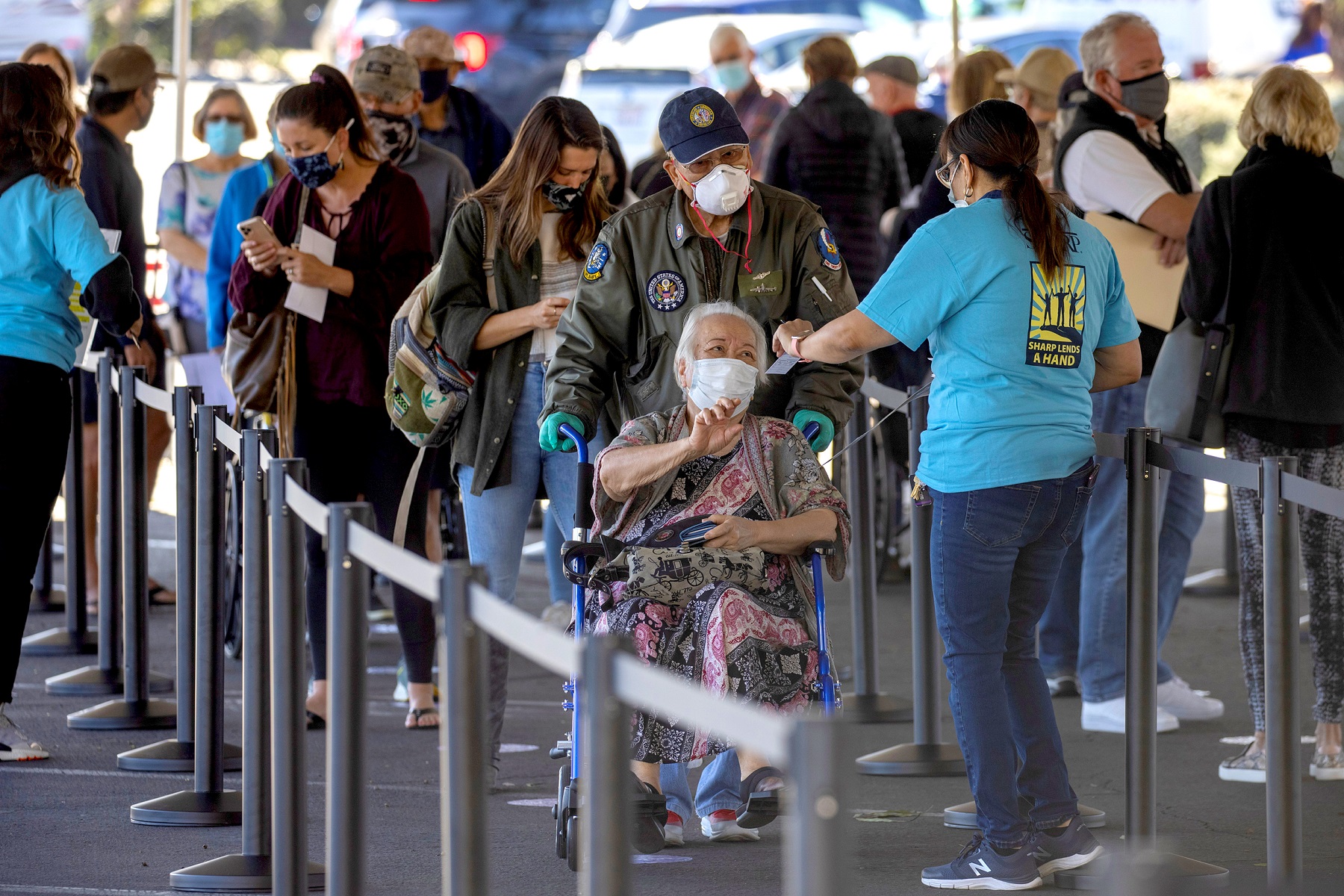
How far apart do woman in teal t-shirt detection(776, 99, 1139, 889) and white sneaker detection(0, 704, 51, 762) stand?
277cm

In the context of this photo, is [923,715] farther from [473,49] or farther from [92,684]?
[473,49]

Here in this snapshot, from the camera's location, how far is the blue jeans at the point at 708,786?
4.78 meters

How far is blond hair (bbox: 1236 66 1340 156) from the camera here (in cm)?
527

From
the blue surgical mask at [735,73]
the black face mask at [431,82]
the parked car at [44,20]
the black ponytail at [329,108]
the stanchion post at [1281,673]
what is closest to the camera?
the stanchion post at [1281,673]

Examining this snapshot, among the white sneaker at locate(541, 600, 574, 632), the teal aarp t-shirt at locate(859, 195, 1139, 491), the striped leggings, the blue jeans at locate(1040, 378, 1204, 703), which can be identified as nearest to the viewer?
the teal aarp t-shirt at locate(859, 195, 1139, 491)

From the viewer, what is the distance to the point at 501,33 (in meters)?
23.6

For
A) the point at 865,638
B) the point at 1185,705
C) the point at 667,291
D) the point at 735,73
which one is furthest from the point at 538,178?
the point at 735,73

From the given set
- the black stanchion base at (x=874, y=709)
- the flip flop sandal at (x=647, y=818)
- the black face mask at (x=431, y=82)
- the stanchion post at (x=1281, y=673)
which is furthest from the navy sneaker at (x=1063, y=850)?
the black face mask at (x=431, y=82)

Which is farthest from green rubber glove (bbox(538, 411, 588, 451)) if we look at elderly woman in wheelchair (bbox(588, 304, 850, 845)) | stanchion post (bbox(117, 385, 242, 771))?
stanchion post (bbox(117, 385, 242, 771))

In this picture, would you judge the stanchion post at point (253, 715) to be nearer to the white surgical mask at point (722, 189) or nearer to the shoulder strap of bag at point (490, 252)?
the shoulder strap of bag at point (490, 252)

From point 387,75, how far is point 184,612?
84.4 inches

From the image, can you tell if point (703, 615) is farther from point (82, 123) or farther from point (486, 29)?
point (486, 29)

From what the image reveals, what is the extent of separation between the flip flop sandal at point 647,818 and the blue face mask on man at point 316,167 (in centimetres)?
227

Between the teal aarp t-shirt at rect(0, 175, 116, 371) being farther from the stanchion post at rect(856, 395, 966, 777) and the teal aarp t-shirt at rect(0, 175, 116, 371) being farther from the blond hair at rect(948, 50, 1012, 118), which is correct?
the blond hair at rect(948, 50, 1012, 118)
